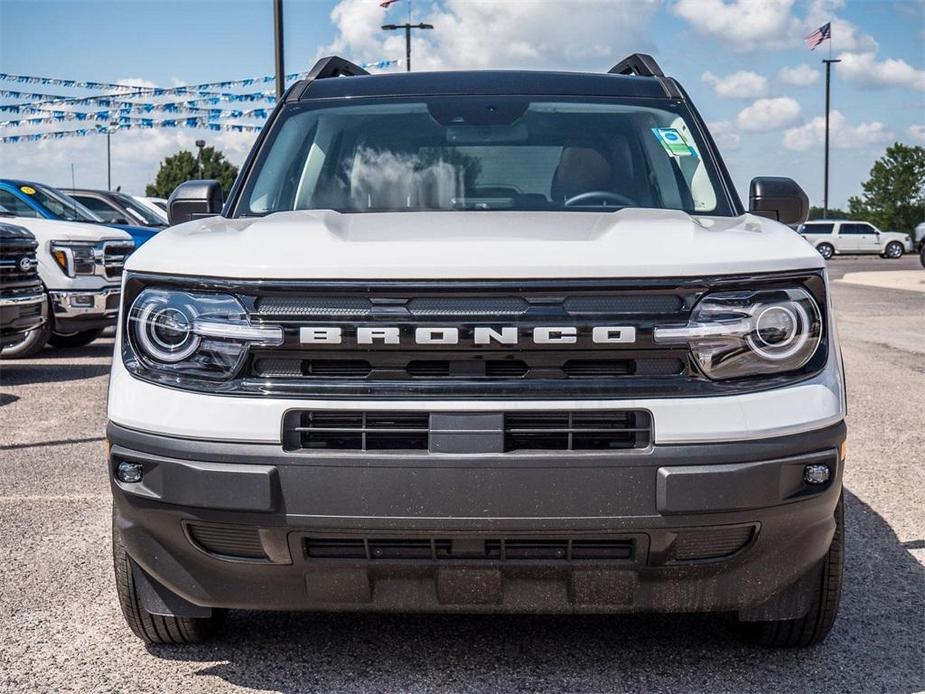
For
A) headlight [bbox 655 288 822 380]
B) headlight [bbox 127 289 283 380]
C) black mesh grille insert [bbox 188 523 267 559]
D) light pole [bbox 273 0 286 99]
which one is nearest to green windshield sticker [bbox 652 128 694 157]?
headlight [bbox 655 288 822 380]

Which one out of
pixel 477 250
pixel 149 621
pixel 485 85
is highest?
pixel 485 85

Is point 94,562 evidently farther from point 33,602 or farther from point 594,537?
point 594,537

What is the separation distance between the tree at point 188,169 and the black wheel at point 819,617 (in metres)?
72.8

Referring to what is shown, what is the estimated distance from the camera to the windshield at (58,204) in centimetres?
1235

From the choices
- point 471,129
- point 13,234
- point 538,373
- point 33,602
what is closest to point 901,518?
point 471,129

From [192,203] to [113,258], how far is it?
7.77 metres

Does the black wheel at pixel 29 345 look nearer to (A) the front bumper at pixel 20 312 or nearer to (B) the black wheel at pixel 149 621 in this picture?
(A) the front bumper at pixel 20 312

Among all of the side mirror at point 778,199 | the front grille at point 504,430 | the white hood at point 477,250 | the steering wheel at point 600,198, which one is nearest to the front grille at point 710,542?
A: the front grille at point 504,430

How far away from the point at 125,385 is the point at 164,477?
0.28 metres

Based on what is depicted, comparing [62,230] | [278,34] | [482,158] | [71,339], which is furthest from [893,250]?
[482,158]

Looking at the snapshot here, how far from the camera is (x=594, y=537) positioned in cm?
278

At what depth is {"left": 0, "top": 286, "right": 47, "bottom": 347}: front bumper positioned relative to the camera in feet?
31.0

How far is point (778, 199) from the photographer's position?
13.8 ft

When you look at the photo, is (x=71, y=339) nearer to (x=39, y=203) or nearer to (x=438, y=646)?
(x=39, y=203)
